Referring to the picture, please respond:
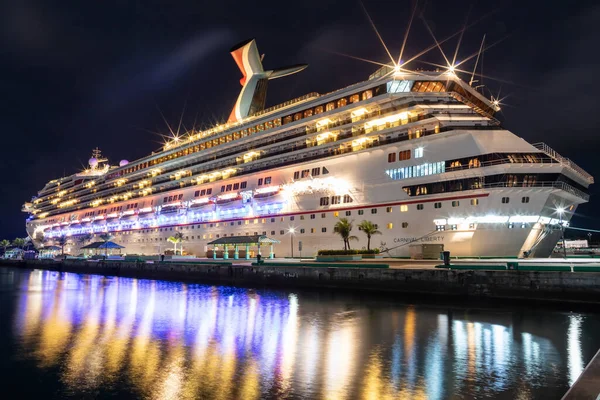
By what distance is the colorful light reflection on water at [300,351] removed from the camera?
11414 millimetres

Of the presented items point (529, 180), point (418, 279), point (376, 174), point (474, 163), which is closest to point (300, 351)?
point (418, 279)

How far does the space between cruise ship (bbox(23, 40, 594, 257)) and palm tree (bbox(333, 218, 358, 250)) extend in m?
0.94

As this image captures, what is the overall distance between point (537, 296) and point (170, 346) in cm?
1919

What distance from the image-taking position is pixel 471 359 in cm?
1391

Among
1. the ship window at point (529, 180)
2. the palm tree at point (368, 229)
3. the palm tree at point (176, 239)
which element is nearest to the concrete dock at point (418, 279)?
the palm tree at point (368, 229)

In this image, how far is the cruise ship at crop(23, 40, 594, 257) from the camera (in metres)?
32.9

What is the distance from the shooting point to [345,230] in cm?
4016

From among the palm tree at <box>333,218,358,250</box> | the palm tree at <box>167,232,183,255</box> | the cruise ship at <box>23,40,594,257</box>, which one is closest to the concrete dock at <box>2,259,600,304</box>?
the palm tree at <box>333,218,358,250</box>

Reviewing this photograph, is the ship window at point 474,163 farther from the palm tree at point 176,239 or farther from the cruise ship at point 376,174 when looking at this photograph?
the palm tree at point 176,239

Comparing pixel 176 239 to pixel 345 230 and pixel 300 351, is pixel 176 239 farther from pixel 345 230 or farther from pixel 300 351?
pixel 300 351

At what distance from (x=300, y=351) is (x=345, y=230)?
25328 millimetres

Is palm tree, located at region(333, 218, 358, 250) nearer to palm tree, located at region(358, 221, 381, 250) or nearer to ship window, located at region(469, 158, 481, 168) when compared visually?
palm tree, located at region(358, 221, 381, 250)

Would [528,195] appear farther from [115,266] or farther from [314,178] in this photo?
[115,266]

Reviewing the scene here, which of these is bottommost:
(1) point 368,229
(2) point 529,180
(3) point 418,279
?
(3) point 418,279
